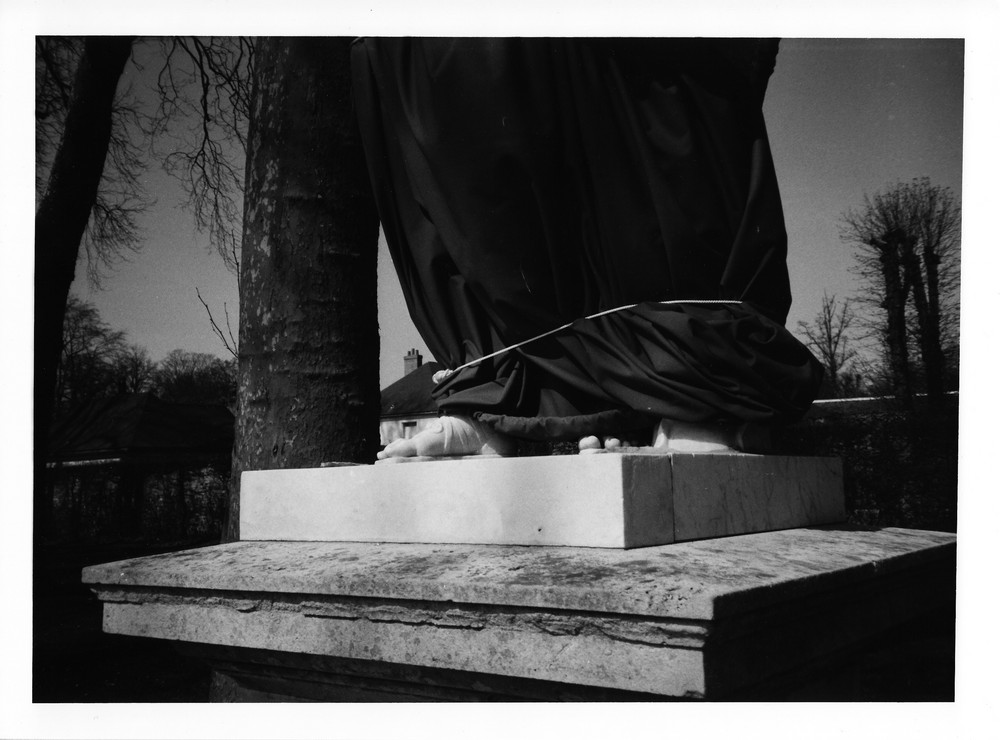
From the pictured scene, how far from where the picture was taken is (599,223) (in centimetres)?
212

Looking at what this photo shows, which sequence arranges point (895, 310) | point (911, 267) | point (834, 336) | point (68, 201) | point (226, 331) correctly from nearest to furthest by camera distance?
point (226, 331), point (68, 201), point (911, 267), point (895, 310), point (834, 336)

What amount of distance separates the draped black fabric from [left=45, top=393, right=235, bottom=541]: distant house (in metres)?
3.55

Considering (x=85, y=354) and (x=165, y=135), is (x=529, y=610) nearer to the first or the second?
(x=85, y=354)

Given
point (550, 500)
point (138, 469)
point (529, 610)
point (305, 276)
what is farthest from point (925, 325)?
point (138, 469)

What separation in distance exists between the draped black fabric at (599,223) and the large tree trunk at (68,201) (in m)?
2.81

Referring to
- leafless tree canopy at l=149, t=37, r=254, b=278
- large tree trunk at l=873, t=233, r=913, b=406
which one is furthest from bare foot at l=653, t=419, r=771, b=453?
large tree trunk at l=873, t=233, r=913, b=406

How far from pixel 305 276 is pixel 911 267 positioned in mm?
3686

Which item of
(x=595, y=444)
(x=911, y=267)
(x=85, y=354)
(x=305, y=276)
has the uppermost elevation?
(x=911, y=267)

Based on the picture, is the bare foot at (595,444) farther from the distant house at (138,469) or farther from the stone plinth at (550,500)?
the distant house at (138,469)

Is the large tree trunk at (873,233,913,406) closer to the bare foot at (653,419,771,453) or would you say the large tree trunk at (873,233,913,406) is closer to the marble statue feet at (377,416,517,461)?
the bare foot at (653,419,771,453)

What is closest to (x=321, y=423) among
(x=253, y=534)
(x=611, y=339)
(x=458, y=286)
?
(x=253, y=534)

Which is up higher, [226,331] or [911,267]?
[911,267]

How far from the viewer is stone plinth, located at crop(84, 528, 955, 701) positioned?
1441 millimetres

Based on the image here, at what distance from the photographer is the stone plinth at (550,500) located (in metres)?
1.76
